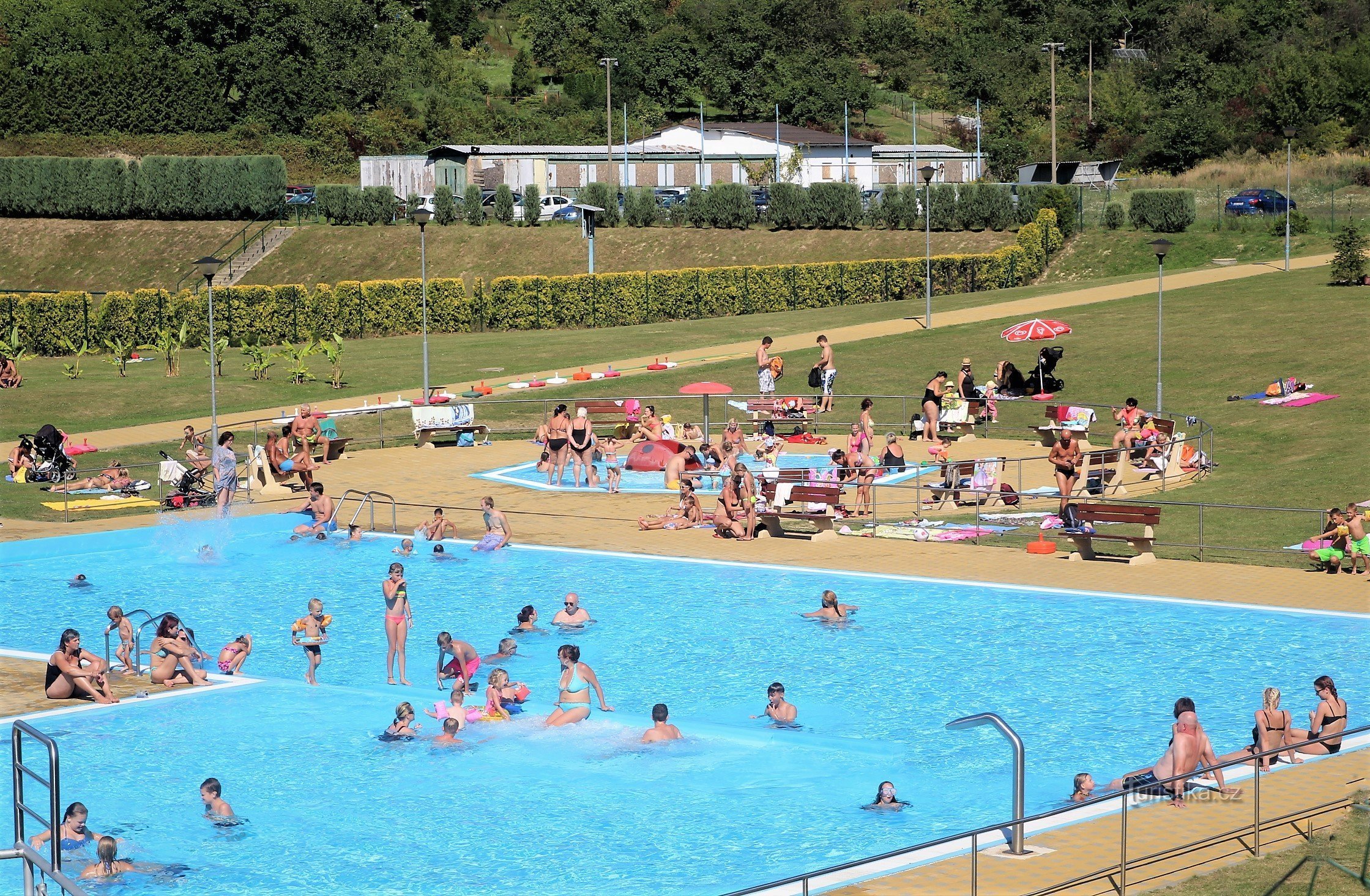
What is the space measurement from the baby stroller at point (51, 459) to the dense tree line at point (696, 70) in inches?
2403

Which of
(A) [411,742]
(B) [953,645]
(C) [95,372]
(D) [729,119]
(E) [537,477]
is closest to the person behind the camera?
(A) [411,742]

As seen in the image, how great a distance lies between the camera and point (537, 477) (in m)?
29.1

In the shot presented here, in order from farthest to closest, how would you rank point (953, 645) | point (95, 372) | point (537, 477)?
point (95, 372) → point (537, 477) → point (953, 645)

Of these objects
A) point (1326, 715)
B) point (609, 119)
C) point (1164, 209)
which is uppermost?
point (609, 119)

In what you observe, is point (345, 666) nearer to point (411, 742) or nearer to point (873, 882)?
point (411, 742)

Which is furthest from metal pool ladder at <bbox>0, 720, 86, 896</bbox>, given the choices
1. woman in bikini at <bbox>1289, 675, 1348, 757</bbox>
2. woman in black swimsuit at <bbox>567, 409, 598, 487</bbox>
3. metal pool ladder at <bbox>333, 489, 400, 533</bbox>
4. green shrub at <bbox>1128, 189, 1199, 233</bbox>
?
green shrub at <bbox>1128, 189, 1199, 233</bbox>

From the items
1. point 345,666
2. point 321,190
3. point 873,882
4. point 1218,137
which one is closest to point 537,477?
point 345,666

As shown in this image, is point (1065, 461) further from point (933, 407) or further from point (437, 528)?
point (437, 528)

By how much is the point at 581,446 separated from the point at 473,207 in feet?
144

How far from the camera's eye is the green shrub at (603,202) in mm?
67750

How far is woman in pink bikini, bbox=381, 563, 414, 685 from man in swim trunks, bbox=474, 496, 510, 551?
15.9 feet

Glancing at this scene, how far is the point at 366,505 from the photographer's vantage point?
2648 centimetres

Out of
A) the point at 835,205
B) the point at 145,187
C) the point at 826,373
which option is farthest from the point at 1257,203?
the point at 145,187

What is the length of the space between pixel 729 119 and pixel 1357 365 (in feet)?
248
